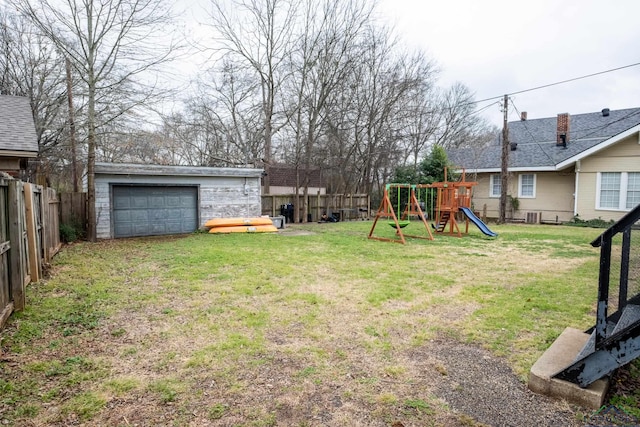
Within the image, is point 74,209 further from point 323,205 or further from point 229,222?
point 323,205

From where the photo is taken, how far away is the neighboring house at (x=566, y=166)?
14719 millimetres

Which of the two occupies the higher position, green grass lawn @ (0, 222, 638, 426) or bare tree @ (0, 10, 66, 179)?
bare tree @ (0, 10, 66, 179)

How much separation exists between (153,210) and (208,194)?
1.96 meters

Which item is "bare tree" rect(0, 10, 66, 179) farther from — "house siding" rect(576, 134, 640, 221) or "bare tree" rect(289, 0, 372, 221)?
"house siding" rect(576, 134, 640, 221)

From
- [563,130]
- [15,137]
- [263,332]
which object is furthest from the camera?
[563,130]

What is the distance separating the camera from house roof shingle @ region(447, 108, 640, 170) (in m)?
17.1

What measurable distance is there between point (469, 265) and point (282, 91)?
13699mm

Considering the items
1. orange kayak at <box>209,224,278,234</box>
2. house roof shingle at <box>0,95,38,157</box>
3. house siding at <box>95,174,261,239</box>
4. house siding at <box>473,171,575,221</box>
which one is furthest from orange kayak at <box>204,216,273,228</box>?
house siding at <box>473,171,575,221</box>

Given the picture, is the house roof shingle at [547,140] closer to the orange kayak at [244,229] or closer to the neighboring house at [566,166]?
the neighboring house at [566,166]

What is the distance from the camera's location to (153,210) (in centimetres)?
1233

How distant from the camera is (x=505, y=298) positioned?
4836 millimetres

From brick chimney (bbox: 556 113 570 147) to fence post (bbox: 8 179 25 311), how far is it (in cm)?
2093

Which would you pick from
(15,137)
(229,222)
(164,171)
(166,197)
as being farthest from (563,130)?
(15,137)

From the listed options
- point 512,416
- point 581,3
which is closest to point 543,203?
point 581,3
